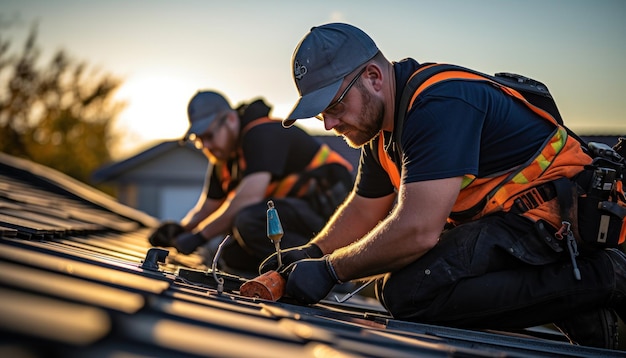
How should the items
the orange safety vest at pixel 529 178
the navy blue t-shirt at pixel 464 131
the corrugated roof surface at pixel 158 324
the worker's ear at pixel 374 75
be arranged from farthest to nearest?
1. the worker's ear at pixel 374 75
2. the orange safety vest at pixel 529 178
3. the navy blue t-shirt at pixel 464 131
4. the corrugated roof surface at pixel 158 324

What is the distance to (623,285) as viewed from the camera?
2.96 meters

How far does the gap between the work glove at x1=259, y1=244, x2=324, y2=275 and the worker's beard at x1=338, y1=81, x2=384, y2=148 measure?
59 centimetres

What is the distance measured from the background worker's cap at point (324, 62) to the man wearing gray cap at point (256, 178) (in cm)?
254

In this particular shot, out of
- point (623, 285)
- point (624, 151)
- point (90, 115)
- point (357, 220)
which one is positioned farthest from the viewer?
point (90, 115)

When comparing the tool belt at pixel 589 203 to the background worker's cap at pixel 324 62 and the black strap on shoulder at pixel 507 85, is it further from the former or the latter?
the background worker's cap at pixel 324 62

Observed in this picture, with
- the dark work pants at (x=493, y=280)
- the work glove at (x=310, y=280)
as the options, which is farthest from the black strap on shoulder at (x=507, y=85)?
the work glove at (x=310, y=280)

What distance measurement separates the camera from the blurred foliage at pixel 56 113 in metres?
29.2

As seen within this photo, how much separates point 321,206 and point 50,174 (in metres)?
3.47

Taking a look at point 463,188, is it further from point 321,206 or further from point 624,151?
point 321,206

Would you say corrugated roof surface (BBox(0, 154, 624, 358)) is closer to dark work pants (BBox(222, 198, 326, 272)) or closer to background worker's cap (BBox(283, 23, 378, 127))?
background worker's cap (BBox(283, 23, 378, 127))

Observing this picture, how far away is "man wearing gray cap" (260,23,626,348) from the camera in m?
2.80

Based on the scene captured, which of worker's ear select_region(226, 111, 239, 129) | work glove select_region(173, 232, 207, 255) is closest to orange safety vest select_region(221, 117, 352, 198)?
worker's ear select_region(226, 111, 239, 129)

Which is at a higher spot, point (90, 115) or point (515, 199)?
point (90, 115)

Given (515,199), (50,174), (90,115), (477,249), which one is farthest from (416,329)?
(90,115)
